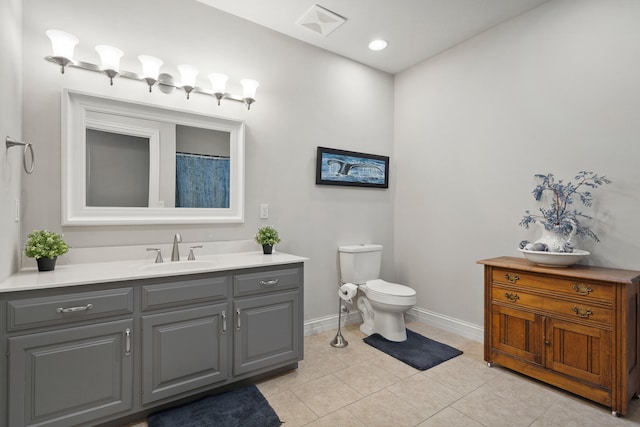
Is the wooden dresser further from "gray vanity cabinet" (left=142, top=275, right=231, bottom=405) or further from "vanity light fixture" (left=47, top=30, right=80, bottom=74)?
"vanity light fixture" (left=47, top=30, right=80, bottom=74)

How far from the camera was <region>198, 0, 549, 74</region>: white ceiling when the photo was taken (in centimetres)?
241

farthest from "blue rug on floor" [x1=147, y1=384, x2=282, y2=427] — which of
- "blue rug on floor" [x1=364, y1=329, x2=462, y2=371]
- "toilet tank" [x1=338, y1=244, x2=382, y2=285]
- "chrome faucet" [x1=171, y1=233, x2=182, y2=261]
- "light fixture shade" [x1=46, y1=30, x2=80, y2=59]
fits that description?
"light fixture shade" [x1=46, y1=30, x2=80, y2=59]

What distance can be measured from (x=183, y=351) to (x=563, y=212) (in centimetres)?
264

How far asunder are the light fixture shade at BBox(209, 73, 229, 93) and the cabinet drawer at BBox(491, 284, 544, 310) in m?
2.51

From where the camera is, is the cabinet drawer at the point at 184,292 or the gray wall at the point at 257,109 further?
Result: the gray wall at the point at 257,109

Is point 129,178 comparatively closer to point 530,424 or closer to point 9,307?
point 9,307

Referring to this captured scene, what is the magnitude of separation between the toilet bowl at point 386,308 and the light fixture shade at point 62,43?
2.73 m

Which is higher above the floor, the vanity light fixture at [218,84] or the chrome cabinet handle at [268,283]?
the vanity light fixture at [218,84]

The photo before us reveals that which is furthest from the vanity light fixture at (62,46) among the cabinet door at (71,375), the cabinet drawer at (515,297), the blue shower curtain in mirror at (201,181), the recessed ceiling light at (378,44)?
the cabinet drawer at (515,297)

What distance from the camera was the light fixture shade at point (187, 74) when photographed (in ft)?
7.25

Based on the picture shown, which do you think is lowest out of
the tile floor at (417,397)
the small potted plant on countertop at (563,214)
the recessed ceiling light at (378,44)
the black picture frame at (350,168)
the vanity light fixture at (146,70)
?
the tile floor at (417,397)

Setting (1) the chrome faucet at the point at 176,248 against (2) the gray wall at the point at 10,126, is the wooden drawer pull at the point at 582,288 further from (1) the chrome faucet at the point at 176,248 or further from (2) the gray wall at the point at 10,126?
(2) the gray wall at the point at 10,126

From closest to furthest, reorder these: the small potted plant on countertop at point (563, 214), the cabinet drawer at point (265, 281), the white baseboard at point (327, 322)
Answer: the cabinet drawer at point (265, 281), the small potted plant on countertop at point (563, 214), the white baseboard at point (327, 322)

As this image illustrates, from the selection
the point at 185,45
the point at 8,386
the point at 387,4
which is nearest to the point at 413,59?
the point at 387,4
